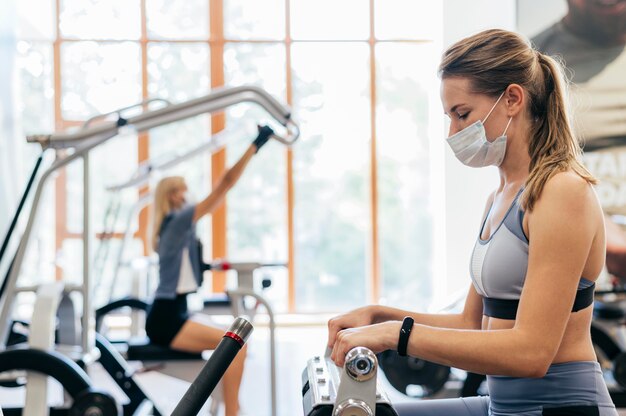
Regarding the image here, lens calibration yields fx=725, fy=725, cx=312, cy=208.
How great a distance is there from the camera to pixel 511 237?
1137 mm

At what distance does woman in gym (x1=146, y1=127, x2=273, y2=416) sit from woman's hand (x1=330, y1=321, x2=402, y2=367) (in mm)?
1917

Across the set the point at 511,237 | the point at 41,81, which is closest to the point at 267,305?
the point at 511,237

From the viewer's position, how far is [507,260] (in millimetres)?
1133

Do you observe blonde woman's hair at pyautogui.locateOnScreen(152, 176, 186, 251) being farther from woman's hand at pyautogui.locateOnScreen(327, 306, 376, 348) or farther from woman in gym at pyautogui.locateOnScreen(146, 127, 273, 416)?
woman's hand at pyautogui.locateOnScreen(327, 306, 376, 348)

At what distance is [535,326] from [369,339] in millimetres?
242

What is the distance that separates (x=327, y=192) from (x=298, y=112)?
Result: 0.79 metres

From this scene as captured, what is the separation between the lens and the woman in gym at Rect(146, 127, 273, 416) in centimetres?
303

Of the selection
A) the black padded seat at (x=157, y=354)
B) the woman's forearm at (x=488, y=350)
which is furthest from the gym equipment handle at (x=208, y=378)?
the black padded seat at (x=157, y=354)

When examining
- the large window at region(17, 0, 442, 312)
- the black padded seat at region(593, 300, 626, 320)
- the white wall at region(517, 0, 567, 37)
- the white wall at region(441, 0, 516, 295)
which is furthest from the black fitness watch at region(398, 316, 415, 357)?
the large window at region(17, 0, 442, 312)

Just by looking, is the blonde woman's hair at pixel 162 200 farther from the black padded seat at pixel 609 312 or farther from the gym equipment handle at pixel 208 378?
the gym equipment handle at pixel 208 378

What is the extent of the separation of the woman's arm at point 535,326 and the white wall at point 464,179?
127 inches

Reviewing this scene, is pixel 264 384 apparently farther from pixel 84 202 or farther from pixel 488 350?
pixel 488 350

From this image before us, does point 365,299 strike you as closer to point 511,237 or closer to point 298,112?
point 298,112

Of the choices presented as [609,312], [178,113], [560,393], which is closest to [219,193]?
[178,113]
